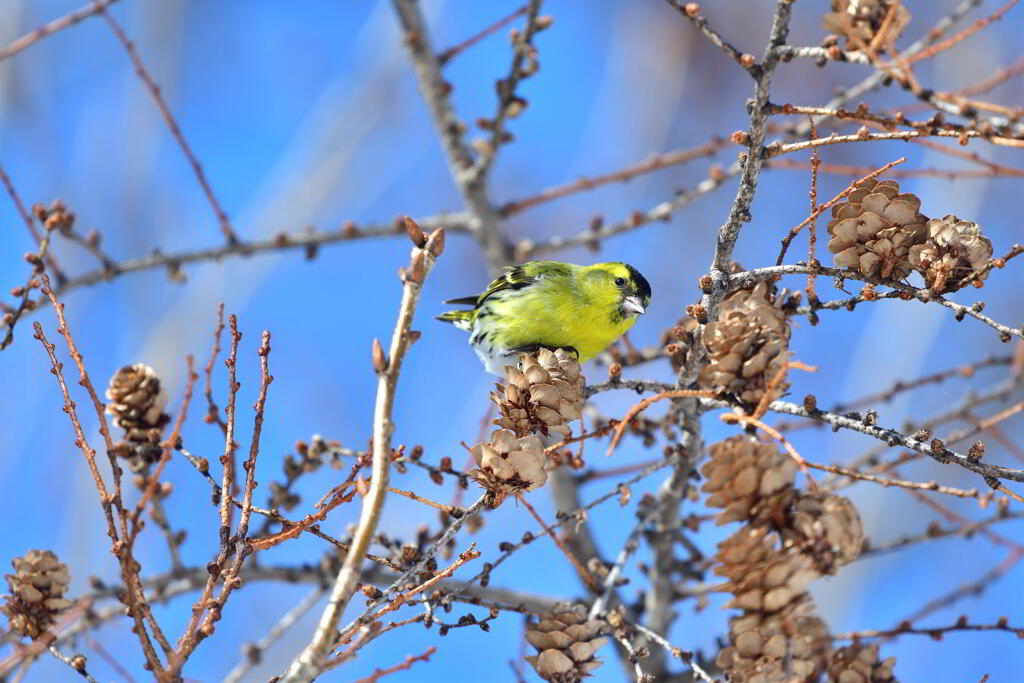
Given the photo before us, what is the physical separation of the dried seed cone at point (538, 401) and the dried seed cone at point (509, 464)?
0.15 metres

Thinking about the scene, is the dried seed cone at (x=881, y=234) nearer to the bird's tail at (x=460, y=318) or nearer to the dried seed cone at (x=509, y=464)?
the dried seed cone at (x=509, y=464)

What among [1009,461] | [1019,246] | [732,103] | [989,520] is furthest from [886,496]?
[1019,246]

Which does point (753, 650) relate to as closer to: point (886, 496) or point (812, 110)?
point (812, 110)

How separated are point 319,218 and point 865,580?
17.6ft

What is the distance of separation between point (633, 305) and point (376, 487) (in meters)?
2.62

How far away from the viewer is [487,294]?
3984 mm

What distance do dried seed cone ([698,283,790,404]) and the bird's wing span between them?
2.36 meters

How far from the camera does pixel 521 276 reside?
3945 millimetres

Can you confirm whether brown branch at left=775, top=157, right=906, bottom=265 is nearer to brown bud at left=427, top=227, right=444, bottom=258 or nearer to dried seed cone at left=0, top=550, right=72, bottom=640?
brown bud at left=427, top=227, right=444, bottom=258

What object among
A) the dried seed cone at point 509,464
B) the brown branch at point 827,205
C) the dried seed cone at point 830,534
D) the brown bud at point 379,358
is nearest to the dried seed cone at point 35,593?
the dried seed cone at point 509,464

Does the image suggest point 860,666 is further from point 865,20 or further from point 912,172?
point 912,172

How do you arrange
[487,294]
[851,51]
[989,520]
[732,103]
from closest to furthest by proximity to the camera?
[851,51]
[989,520]
[487,294]
[732,103]

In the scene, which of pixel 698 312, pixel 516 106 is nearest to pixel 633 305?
pixel 516 106

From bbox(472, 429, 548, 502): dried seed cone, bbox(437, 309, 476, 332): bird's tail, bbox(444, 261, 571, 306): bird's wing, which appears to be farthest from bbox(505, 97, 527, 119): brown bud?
bbox(472, 429, 548, 502): dried seed cone
